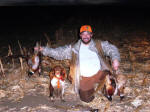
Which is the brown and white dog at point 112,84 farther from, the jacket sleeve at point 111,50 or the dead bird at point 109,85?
the jacket sleeve at point 111,50

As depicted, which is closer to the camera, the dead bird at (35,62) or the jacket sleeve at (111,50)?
the jacket sleeve at (111,50)

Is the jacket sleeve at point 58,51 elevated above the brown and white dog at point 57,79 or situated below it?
above

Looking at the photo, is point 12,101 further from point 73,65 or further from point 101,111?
point 101,111

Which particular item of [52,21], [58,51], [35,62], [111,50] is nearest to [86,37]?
[111,50]

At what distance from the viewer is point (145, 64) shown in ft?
21.0

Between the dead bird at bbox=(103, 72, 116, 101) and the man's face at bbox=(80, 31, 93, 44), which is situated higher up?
the man's face at bbox=(80, 31, 93, 44)

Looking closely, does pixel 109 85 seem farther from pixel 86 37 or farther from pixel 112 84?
pixel 86 37

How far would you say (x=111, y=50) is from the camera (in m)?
4.40

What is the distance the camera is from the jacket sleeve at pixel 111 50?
4.31m

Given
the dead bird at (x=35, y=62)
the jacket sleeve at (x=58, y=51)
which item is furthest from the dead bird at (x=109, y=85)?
the dead bird at (x=35, y=62)

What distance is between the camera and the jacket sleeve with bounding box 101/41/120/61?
14.1 feet

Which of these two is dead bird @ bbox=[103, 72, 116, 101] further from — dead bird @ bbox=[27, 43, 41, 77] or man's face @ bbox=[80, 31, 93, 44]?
dead bird @ bbox=[27, 43, 41, 77]

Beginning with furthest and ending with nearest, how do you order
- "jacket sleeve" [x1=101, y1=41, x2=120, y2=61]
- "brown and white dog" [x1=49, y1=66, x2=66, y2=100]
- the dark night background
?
the dark night background
"jacket sleeve" [x1=101, y1=41, x2=120, y2=61]
"brown and white dog" [x1=49, y1=66, x2=66, y2=100]

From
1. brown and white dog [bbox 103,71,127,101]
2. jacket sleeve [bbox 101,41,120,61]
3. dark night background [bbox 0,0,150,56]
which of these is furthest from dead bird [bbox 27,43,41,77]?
dark night background [bbox 0,0,150,56]
